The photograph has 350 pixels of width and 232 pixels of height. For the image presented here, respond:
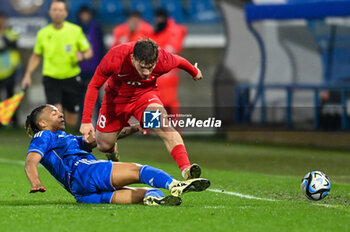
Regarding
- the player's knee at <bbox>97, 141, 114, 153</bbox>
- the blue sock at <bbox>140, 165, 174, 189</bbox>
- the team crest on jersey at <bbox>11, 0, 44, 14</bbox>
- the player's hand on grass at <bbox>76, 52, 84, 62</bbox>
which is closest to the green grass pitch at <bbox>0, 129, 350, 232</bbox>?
the blue sock at <bbox>140, 165, 174, 189</bbox>

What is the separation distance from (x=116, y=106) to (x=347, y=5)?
25.1ft

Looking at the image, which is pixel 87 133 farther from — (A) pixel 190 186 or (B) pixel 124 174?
(A) pixel 190 186

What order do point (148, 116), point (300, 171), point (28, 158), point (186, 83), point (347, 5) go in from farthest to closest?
point (186, 83) → point (347, 5) → point (300, 171) → point (148, 116) → point (28, 158)

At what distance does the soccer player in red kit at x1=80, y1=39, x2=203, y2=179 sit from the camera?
8062 millimetres

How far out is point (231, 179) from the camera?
11055 millimetres

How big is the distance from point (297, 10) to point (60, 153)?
9743 mm

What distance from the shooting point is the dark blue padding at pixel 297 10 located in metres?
15.9

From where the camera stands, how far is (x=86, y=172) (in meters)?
7.68

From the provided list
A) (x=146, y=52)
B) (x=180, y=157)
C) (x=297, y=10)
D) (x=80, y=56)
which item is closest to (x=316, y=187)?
(x=180, y=157)

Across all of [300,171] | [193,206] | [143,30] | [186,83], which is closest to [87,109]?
[193,206]

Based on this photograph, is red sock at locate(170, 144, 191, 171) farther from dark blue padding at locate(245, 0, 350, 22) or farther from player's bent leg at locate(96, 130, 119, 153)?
dark blue padding at locate(245, 0, 350, 22)

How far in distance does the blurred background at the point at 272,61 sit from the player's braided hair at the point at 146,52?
855 cm

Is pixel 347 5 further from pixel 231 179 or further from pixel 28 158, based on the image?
pixel 28 158

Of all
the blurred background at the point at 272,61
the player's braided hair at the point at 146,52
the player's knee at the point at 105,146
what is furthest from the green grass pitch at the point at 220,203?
the blurred background at the point at 272,61
